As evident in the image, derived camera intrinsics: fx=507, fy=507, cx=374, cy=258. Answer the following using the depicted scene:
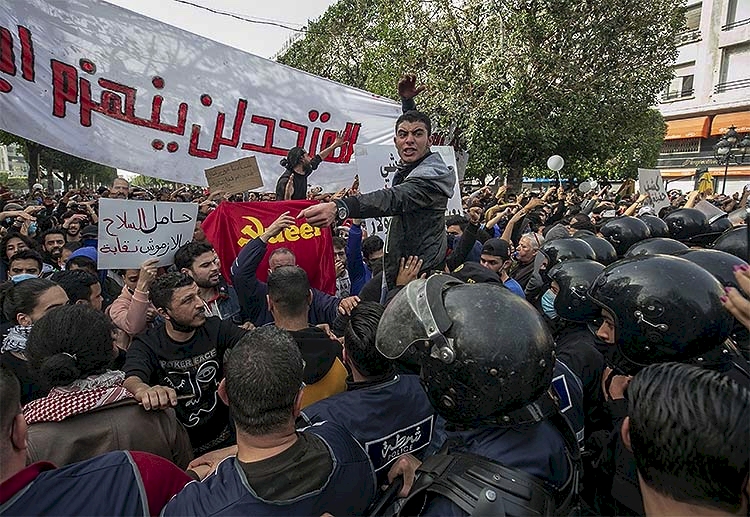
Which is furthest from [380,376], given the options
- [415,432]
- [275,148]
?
[275,148]

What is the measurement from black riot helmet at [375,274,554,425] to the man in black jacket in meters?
1.02

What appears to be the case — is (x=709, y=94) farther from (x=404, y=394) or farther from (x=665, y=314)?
(x=404, y=394)

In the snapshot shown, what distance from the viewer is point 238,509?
1.42 metres

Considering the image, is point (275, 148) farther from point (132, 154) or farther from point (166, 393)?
point (166, 393)

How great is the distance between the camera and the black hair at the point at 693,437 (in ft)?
3.56

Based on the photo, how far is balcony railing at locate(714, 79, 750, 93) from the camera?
1172 inches

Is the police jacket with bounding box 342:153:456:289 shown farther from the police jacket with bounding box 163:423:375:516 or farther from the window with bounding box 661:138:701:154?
the window with bounding box 661:138:701:154

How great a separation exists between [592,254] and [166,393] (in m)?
3.68

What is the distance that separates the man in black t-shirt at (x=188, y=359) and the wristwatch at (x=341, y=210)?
3.30 feet

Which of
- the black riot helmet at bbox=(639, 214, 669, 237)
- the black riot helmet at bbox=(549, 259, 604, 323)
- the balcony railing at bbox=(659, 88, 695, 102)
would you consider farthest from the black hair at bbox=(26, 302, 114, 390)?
the balcony railing at bbox=(659, 88, 695, 102)

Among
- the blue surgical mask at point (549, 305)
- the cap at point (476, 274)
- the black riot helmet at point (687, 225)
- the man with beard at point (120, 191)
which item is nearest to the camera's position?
the blue surgical mask at point (549, 305)

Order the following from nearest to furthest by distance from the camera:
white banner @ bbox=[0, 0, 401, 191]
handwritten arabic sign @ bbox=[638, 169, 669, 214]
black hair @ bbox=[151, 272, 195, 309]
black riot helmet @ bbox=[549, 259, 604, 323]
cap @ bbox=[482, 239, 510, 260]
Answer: black hair @ bbox=[151, 272, 195, 309], black riot helmet @ bbox=[549, 259, 604, 323], white banner @ bbox=[0, 0, 401, 191], cap @ bbox=[482, 239, 510, 260], handwritten arabic sign @ bbox=[638, 169, 669, 214]

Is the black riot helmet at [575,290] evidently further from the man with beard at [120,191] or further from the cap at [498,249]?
the man with beard at [120,191]

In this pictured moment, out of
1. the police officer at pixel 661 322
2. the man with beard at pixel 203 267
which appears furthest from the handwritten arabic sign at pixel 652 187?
the man with beard at pixel 203 267
